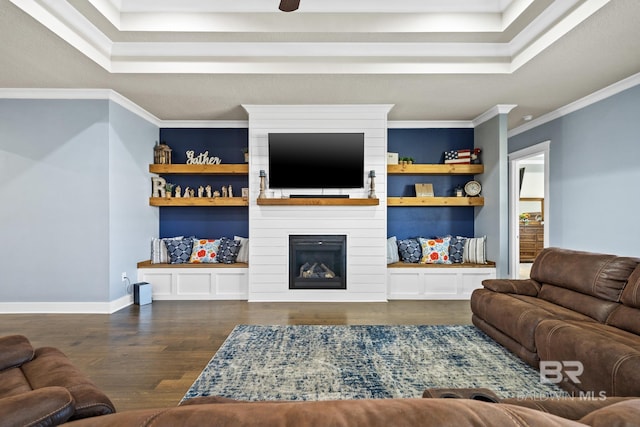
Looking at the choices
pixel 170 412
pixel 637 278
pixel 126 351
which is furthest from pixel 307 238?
pixel 170 412

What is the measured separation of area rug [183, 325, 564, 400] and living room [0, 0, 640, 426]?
1.39 ft

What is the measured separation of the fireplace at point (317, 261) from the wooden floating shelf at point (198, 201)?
3.34 feet

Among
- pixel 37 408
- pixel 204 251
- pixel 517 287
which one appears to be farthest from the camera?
pixel 204 251

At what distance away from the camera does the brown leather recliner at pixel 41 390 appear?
963mm

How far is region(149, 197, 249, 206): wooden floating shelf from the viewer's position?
5246 mm

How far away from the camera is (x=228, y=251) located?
17.4ft

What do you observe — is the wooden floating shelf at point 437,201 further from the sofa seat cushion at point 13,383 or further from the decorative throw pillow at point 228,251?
the sofa seat cushion at point 13,383

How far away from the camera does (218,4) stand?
128 inches

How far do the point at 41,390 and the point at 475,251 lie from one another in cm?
525

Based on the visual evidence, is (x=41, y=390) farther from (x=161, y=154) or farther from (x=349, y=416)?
(x=161, y=154)

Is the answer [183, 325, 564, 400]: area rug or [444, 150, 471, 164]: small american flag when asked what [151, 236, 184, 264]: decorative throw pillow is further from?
[444, 150, 471, 164]: small american flag

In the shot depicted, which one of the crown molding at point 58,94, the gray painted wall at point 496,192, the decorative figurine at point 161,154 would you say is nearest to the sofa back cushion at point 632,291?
the gray painted wall at point 496,192

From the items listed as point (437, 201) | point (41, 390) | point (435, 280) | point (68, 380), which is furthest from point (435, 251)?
point (41, 390)

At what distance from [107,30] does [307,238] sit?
3214mm
